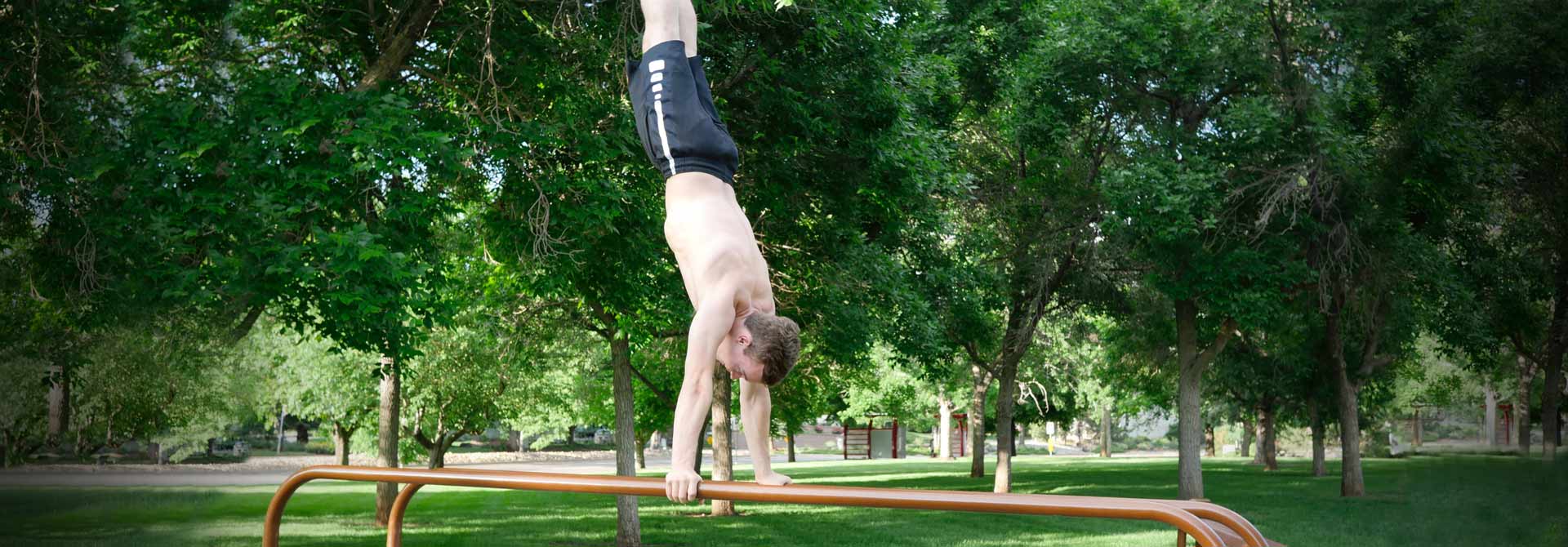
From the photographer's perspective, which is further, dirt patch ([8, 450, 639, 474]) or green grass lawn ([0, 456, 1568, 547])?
dirt patch ([8, 450, 639, 474])

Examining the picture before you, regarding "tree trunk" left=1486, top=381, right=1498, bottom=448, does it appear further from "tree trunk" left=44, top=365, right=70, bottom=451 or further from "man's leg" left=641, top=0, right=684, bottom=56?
"tree trunk" left=44, top=365, right=70, bottom=451

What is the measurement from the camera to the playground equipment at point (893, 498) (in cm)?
278

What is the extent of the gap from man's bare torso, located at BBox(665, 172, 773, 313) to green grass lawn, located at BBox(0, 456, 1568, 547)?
792 centimetres

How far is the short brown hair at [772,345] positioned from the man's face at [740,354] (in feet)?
0.05

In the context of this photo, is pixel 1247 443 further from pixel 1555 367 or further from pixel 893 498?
pixel 893 498

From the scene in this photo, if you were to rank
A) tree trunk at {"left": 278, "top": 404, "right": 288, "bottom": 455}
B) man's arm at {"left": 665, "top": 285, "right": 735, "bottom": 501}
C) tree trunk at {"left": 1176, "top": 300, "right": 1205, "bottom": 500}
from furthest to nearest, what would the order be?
tree trunk at {"left": 278, "top": 404, "right": 288, "bottom": 455} → tree trunk at {"left": 1176, "top": 300, "right": 1205, "bottom": 500} → man's arm at {"left": 665, "top": 285, "right": 735, "bottom": 501}

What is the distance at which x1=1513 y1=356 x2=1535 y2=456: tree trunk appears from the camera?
15.2 metres

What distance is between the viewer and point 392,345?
31.2ft

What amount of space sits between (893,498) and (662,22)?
2.19 metres

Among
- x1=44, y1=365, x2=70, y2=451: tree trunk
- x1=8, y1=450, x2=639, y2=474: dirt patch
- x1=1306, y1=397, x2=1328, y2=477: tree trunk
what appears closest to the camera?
x1=44, y1=365, x2=70, y2=451: tree trunk

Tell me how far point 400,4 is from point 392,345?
3.28 meters

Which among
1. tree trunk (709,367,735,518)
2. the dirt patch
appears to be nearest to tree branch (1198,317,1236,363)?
tree trunk (709,367,735,518)

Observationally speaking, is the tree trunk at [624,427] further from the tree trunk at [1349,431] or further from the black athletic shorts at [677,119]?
the tree trunk at [1349,431]

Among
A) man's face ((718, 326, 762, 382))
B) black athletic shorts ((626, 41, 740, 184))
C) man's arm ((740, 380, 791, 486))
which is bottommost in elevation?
man's arm ((740, 380, 791, 486))
